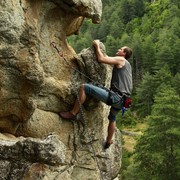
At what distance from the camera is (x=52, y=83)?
1163 centimetres

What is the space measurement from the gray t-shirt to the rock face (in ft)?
1.55

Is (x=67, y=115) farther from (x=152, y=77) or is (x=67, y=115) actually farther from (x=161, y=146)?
(x=152, y=77)

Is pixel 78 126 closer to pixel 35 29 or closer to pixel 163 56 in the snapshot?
pixel 35 29

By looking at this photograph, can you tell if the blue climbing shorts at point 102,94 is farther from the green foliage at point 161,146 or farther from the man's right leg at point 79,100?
the green foliage at point 161,146

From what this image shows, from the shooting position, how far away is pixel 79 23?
42.8 feet

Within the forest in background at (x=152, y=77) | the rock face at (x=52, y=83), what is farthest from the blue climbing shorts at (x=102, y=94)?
the forest in background at (x=152, y=77)

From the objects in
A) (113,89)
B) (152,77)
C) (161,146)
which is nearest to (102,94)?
(113,89)

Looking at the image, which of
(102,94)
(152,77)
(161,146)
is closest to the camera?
(102,94)

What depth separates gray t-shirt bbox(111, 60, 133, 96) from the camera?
1155cm

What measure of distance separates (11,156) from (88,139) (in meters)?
4.32

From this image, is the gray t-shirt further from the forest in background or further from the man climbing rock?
the forest in background

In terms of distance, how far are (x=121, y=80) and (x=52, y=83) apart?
2069 millimetres

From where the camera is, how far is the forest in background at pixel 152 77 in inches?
1463

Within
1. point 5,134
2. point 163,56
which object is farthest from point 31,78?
point 163,56
